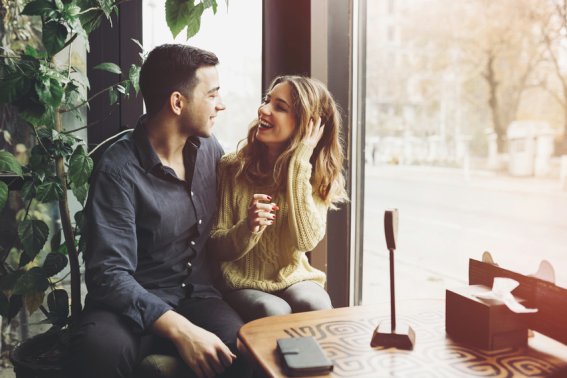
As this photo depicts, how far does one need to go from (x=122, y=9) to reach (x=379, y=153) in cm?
124

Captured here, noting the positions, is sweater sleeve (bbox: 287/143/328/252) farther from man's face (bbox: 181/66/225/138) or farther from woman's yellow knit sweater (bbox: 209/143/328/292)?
man's face (bbox: 181/66/225/138)

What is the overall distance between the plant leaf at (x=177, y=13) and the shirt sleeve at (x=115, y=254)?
51 cm

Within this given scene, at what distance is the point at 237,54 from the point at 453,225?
149cm

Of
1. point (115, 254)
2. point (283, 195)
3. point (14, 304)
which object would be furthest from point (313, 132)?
point (14, 304)

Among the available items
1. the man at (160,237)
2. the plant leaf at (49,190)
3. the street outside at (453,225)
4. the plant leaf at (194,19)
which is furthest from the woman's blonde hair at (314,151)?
the plant leaf at (49,190)

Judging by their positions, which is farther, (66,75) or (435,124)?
(435,124)

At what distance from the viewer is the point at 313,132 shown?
1904 mm

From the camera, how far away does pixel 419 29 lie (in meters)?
2.33

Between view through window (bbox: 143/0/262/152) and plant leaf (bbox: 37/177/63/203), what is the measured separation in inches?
32.7

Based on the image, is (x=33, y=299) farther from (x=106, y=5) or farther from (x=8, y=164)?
(x=106, y=5)

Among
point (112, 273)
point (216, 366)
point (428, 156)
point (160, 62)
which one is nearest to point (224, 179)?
point (160, 62)

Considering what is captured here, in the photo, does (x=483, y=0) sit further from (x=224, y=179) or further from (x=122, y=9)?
(x=122, y=9)

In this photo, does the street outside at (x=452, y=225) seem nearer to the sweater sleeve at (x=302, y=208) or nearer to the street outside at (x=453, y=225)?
the street outside at (x=453, y=225)

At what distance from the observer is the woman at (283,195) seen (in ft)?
5.73
